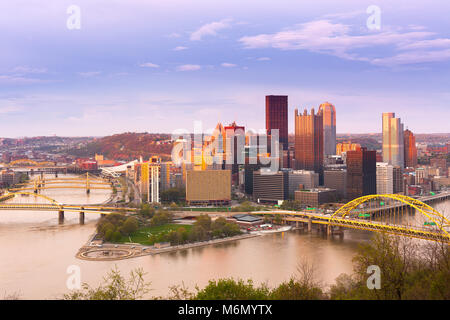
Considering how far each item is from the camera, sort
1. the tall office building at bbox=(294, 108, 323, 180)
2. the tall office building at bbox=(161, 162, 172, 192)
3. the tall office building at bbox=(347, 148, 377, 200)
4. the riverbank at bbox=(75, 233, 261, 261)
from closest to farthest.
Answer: the riverbank at bbox=(75, 233, 261, 261)
the tall office building at bbox=(347, 148, 377, 200)
the tall office building at bbox=(161, 162, 172, 192)
the tall office building at bbox=(294, 108, 323, 180)

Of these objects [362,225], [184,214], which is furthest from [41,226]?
[362,225]

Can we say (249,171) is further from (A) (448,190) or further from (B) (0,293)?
(B) (0,293)

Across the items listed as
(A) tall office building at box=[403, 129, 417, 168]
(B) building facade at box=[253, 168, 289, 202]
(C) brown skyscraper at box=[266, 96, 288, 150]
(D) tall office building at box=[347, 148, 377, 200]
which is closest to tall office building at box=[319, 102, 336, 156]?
(C) brown skyscraper at box=[266, 96, 288, 150]

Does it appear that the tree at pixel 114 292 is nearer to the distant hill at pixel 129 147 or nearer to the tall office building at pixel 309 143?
the tall office building at pixel 309 143

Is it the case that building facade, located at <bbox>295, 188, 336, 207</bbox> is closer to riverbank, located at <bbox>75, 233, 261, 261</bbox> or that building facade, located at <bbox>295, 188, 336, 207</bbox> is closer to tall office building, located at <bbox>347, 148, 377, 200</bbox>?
tall office building, located at <bbox>347, 148, 377, 200</bbox>

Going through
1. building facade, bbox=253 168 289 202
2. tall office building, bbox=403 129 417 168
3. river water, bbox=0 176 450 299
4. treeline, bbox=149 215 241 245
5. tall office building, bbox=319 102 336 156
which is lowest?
river water, bbox=0 176 450 299

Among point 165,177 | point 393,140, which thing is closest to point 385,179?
point 165,177
